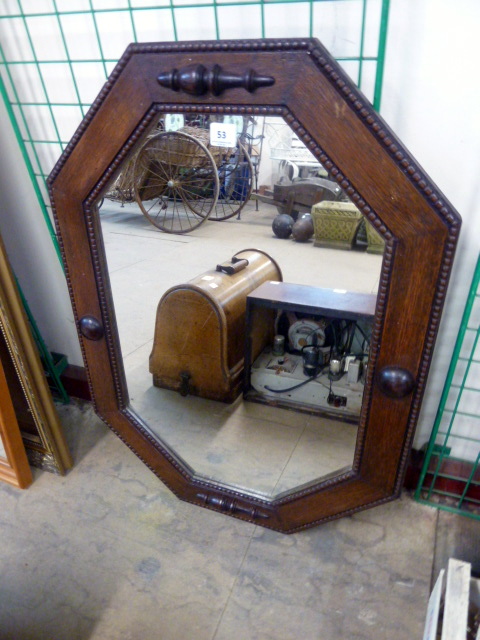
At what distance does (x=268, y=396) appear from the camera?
1.18 m

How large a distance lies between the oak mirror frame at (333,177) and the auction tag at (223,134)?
7 cm

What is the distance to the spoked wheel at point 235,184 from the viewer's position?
0.89 m

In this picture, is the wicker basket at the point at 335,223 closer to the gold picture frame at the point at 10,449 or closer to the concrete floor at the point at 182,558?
the concrete floor at the point at 182,558

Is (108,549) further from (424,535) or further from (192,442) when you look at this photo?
(424,535)

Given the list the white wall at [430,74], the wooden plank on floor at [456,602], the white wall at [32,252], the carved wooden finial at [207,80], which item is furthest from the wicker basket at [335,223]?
the white wall at [32,252]

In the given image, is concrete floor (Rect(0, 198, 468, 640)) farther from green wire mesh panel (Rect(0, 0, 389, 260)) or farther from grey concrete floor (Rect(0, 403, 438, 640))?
green wire mesh panel (Rect(0, 0, 389, 260))

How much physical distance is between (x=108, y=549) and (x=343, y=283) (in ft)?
2.77

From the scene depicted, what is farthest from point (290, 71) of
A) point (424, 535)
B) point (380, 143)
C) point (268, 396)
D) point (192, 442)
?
point (424, 535)

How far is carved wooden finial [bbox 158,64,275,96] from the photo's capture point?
65cm

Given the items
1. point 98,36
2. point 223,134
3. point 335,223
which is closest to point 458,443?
point 335,223

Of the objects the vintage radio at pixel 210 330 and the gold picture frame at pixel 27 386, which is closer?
the gold picture frame at pixel 27 386

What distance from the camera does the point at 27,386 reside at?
3.70 ft

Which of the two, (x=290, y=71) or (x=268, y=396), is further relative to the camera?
(x=268, y=396)

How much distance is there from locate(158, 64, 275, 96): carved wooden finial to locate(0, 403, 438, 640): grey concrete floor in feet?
3.20
